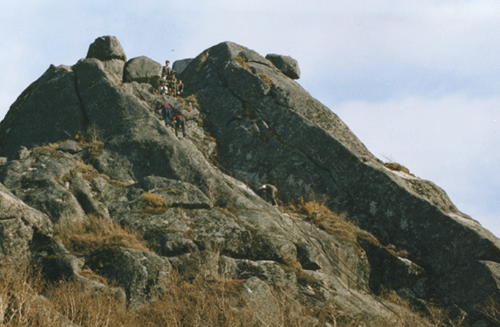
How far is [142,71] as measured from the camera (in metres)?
29.4

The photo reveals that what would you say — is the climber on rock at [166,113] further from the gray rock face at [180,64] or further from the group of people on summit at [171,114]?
the gray rock face at [180,64]

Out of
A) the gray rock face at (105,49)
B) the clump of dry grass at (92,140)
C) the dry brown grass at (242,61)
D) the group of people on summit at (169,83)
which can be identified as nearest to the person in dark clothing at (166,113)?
the clump of dry grass at (92,140)

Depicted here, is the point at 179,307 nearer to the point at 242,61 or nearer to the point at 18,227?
the point at 18,227

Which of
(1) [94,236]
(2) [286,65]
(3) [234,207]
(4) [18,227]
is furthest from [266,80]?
(4) [18,227]

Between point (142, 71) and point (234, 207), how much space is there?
1536cm

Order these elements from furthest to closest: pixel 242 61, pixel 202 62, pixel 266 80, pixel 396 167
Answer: pixel 202 62, pixel 242 61, pixel 266 80, pixel 396 167

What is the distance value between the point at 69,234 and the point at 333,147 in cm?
1413

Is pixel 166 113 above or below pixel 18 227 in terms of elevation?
above

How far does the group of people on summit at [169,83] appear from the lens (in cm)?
2893

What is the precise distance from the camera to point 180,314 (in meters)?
13.3

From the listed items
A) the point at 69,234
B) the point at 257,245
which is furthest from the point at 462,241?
the point at 69,234

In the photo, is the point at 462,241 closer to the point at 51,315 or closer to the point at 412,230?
the point at 412,230

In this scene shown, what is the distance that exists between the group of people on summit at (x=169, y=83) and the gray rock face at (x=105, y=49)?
3.39 meters

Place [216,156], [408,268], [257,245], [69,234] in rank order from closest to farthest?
[69,234]
[257,245]
[408,268]
[216,156]
